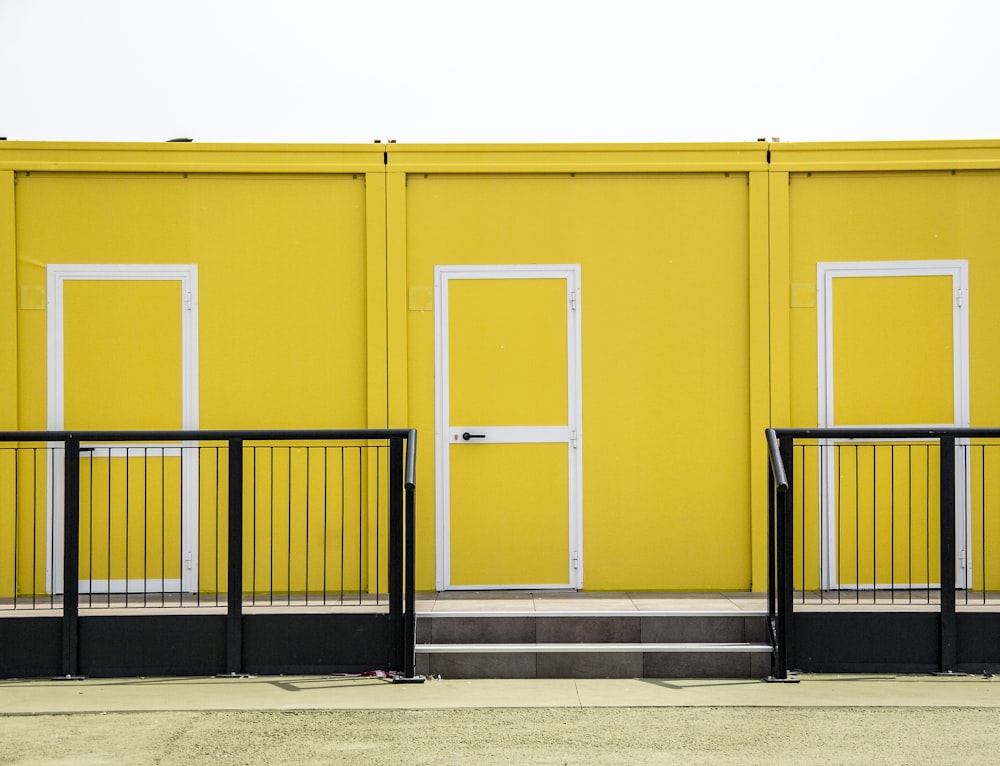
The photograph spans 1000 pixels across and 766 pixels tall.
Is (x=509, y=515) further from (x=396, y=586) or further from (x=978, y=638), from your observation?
(x=978, y=638)

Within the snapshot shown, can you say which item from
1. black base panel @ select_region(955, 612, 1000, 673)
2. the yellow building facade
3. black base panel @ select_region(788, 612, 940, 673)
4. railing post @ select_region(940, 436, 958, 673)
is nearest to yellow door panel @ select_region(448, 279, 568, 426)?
the yellow building facade

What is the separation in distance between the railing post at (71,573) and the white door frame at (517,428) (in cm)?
214

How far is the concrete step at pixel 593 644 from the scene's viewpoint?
6293 millimetres

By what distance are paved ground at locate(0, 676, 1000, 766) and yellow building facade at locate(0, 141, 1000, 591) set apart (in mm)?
1535

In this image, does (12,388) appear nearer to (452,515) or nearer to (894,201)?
(452,515)

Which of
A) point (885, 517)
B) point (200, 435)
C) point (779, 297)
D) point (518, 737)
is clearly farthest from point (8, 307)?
point (885, 517)

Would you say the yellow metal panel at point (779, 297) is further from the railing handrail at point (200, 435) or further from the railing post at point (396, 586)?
the railing post at point (396, 586)

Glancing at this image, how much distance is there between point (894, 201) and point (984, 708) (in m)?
3.25

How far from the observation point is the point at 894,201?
7488 mm

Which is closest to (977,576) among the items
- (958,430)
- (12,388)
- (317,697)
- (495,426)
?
(958,430)

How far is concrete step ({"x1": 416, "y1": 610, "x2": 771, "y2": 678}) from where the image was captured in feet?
20.6

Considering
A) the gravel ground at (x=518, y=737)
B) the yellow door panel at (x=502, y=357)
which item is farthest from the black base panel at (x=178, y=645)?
the yellow door panel at (x=502, y=357)

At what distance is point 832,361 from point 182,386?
13.0 ft

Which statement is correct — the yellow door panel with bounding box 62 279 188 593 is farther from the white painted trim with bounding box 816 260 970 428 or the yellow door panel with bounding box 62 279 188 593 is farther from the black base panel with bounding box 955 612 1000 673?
the black base panel with bounding box 955 612 1000 673
